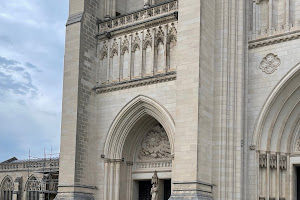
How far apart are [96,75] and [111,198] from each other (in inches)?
175

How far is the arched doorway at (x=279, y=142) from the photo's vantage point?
15289mm

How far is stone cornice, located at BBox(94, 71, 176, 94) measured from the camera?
56.7 feet

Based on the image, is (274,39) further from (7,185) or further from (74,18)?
(7,185)

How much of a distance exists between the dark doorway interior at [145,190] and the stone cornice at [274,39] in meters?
6.16

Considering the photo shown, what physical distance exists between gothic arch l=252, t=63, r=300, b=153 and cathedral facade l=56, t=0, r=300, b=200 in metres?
0.03

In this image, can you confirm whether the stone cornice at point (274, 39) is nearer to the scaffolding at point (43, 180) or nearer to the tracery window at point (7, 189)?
the scaffolding at point (43, 180)

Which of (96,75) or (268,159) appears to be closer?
(268,159)

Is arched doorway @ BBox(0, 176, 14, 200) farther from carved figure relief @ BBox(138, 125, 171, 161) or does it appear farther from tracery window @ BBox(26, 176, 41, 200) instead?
carved figure relief @ BBox(138, 125, 171, 161)

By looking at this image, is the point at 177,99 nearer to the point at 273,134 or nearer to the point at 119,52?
the point at 273,134

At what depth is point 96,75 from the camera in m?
19.4

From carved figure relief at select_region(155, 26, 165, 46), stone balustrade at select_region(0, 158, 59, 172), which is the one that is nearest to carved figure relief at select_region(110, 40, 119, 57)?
carved figure relief at select_region(155, 26, 165, 46)

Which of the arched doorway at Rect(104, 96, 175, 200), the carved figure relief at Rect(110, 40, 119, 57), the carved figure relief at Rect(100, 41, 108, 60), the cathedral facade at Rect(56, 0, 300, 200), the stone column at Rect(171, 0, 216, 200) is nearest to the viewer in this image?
the stone column at Rect(171, 0, 216, 200)

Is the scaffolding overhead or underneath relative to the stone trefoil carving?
underneath

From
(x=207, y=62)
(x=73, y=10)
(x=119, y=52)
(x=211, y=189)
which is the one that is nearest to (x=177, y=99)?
(x=207, y=62)
